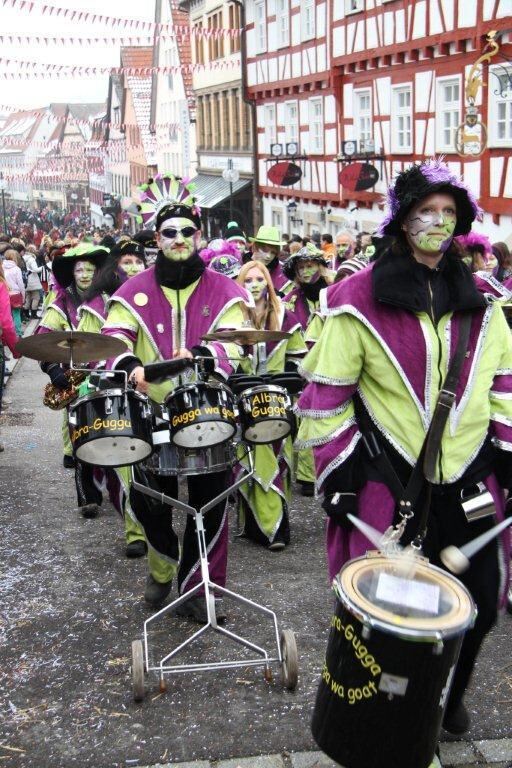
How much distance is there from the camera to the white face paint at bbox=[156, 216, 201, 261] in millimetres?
5117

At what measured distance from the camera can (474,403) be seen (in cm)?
350

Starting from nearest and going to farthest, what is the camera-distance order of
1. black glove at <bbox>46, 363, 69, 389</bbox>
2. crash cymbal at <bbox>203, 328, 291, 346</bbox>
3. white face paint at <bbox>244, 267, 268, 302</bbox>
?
crash cymbal at <bbox>203, 328, 291, 346</bbox>
white face paint at <bbox>244, 267, 268, 302</bbox>
black glove at <bbox>46, 363, 69, 389</bbox>

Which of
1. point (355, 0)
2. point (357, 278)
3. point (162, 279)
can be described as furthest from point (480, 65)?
point (357, 278)

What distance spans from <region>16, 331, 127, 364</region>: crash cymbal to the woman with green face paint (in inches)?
77.8

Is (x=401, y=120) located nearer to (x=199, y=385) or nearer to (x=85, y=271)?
(x=85, y=271)

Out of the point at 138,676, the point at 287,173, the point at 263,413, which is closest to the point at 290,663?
the point at 138,676

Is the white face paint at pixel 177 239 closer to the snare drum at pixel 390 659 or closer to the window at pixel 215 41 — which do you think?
the snare drum at pixel 390 659

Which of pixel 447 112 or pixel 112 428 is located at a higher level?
pixel 447 112

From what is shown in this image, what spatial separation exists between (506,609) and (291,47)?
83.0 ft

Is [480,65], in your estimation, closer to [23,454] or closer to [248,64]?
[23,454]

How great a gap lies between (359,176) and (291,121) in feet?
24.7

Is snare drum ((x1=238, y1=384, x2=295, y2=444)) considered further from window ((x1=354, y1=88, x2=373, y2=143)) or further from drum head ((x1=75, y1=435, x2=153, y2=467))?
window ((x1=354, y1=88, x2=373, y2=143))

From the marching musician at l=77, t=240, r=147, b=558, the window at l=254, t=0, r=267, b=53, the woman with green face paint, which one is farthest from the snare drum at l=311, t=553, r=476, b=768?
the window at l=254, t=0, r=267, b=53

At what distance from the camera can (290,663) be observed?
423cm
